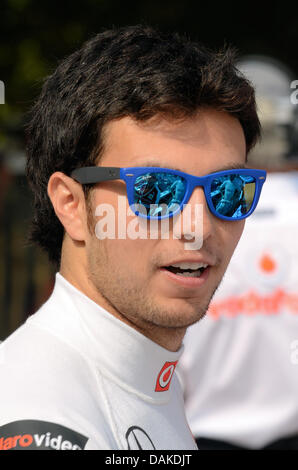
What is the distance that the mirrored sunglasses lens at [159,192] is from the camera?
1.40 m

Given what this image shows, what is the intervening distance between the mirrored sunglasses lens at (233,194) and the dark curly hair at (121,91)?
166 millimetres

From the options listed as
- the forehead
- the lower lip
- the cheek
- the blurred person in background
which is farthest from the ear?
the blurred person in background

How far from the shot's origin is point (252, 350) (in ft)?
8.59

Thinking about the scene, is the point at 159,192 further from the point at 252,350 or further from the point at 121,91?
the point at 252,350

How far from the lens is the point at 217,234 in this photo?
4.91 feet

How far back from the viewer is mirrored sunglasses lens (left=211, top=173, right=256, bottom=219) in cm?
146

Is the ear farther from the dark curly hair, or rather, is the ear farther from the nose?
the nose

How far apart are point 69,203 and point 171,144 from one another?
294mm

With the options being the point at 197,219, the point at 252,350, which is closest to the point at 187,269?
the point at 197,219

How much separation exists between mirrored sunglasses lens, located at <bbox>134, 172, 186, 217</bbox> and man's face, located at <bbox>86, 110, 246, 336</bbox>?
0.09ft

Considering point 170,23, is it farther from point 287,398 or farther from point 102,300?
point 102,300

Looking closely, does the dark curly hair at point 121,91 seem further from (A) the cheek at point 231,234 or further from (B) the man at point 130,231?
(A) the cheek at point 231,234
